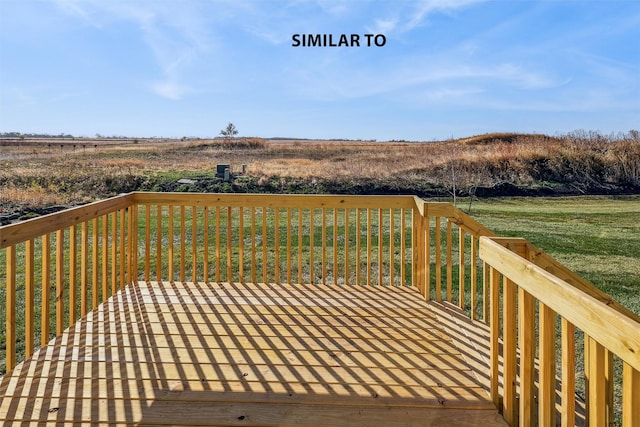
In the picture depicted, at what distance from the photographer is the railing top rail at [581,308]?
3.13ft

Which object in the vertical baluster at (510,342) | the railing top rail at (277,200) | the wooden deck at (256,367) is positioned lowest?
the wooden deck at (256,367)

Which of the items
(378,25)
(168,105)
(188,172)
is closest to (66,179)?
(188,172)

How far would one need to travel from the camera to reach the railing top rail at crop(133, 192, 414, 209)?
12.8 feet

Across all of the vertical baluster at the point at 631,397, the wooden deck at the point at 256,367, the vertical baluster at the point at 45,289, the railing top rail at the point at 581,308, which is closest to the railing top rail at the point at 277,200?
the wooden deck at the point at 256,367

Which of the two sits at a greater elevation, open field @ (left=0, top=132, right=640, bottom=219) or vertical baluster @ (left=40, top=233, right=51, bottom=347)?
open field @ (left=0, top=132, right=640, bottom=219)

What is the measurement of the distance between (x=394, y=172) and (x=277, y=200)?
10206 mm

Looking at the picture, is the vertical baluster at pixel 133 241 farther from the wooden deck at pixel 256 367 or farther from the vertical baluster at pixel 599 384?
the vertical baluster at pixel 599 384

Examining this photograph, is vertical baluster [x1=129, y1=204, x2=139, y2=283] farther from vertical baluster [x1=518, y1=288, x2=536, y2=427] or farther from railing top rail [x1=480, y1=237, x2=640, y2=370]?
vertical baluster [x1=518, y1=288, x2=536, y2=427]

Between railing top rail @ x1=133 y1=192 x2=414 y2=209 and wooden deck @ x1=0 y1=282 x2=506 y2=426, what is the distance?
936 mm

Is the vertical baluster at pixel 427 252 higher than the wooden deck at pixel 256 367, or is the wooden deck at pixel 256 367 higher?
the vertical baluster at pixel 427 252

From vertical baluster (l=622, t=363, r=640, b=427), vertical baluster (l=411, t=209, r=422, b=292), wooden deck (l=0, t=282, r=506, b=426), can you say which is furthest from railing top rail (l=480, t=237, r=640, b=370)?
vertical baluster (l=411, t=209, r=422, b=292)

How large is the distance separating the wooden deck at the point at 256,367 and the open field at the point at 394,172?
877cm

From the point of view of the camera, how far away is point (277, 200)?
3.95 metres

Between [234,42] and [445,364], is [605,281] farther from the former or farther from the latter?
[234,42]
